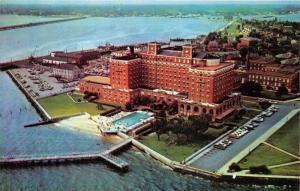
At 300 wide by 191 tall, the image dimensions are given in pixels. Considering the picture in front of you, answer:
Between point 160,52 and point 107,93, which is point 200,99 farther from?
point 107,93

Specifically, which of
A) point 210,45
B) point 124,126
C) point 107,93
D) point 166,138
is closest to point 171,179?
point 166,138

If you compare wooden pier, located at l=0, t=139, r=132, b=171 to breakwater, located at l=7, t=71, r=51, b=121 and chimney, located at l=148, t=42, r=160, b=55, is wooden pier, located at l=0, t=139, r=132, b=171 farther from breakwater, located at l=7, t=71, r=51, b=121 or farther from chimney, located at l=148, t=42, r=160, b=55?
chimney, located at l=148, t=42, r=160, b=55

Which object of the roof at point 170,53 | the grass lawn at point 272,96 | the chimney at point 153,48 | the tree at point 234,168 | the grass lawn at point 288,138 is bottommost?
the tree at point 234,168

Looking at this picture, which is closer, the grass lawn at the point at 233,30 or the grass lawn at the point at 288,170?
the grass lawn at the point at 288,170

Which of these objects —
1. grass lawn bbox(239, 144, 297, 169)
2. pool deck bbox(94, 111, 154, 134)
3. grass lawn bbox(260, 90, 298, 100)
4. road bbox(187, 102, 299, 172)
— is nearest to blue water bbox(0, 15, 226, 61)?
grass lawn bbox(260, 90, 298, 100)

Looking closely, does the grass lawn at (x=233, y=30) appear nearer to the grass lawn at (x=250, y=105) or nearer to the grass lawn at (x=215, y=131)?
the grass lawn at (x=250, y=105)

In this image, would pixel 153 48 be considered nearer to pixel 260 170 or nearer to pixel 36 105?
pixel 36 105

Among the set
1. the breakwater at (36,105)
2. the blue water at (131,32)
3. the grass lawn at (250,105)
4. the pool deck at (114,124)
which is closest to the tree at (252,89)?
the grass lawn at (250,105)
